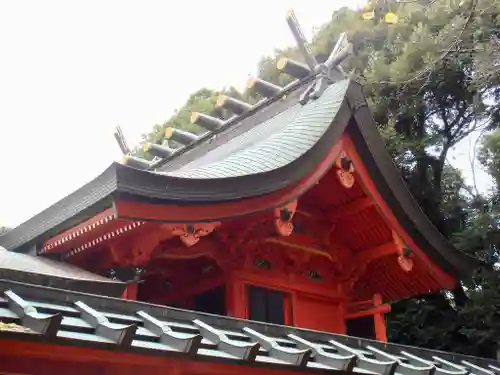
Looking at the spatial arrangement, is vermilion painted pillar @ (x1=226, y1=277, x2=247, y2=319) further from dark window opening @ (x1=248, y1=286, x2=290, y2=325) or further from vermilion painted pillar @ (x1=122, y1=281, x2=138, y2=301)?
vermilion painted pillar @ (x1=122, y1=281, x2=138, y2=301)

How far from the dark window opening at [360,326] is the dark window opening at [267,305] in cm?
140

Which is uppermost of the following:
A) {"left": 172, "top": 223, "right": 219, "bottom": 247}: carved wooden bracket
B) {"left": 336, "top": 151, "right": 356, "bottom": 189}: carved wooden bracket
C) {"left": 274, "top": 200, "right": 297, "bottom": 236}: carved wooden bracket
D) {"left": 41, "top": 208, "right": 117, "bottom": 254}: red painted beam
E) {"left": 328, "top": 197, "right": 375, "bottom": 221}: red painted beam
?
{"left": 336, "top": 151, "right": 356, "bottom": 189}: carved wooden bracket

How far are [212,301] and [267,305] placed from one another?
682 millimetres

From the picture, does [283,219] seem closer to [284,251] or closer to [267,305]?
[284,251]

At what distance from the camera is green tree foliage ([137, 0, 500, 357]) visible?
11.6 meters

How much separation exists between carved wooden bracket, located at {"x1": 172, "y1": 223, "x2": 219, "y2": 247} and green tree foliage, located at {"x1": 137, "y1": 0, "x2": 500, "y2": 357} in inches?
252

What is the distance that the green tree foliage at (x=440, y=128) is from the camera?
11633 millimetres

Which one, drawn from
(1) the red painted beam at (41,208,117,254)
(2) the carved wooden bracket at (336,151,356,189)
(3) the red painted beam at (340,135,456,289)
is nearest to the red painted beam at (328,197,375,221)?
(3) the red painted beam at (340,135,456,289)

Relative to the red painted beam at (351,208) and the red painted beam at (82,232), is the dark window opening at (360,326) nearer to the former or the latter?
the red painted beam at (351,208)

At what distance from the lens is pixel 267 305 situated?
738 cm

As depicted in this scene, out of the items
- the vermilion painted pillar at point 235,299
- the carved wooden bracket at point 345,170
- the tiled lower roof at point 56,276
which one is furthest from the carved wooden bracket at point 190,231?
the carved wooden bracket at point 345,170

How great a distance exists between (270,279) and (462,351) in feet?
20.9

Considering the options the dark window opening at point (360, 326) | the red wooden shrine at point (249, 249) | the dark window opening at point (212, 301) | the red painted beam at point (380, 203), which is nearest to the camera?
the red wooden shrine at point (249, 249)

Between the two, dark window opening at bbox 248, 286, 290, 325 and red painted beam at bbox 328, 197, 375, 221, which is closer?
dark window opening at bbox 248, 286, 290, 325
